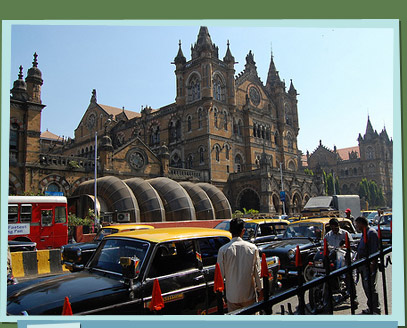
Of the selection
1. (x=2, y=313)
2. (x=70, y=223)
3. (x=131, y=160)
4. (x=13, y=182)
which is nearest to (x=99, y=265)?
(x=2, y=313)

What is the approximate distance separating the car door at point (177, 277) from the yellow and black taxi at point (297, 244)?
252 centimetres

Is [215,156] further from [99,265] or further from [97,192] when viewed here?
[99,265]

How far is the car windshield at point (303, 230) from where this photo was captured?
10473 mm

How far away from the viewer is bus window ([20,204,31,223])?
558 inches

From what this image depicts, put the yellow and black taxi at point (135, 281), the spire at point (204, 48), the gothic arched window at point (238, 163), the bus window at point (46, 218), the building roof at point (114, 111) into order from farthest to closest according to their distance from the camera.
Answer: the building roof at point (114, 111)
the gothic arched window at point (238, 163)
the spire at point (204, 48)
the bus window at point (46, 218)
the yellow and black taxi at point (135, 281)

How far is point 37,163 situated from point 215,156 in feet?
65.7

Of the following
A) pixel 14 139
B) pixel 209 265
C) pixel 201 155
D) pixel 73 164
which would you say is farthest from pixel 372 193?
pixel 209 265

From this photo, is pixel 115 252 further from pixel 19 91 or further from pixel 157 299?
pixel 19 91

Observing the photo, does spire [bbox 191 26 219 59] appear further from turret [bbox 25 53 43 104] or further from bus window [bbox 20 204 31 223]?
bus window [bbox 20 204 31 223]

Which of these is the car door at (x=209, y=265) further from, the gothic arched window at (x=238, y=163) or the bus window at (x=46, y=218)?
the gothic arched window at (x=238, y=163)

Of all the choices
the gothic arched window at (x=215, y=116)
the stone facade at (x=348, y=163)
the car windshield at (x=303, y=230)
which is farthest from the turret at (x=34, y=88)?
the stone facade at (x=348, y=163)

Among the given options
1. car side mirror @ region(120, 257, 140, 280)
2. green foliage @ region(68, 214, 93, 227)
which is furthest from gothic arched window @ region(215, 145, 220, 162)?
car side mirror @ region(120, 257, 140, 280)

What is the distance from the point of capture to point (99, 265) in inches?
220

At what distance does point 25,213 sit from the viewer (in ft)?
46.8
